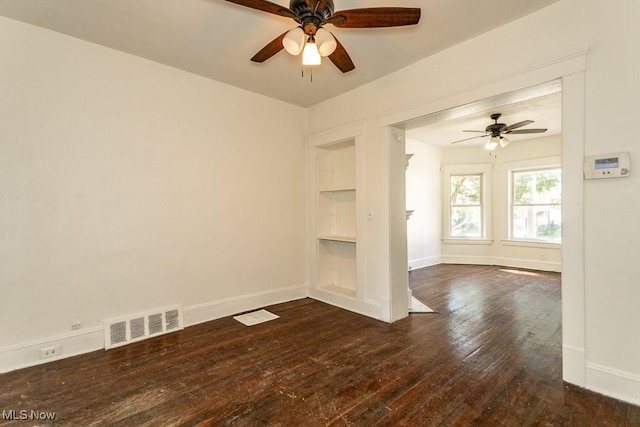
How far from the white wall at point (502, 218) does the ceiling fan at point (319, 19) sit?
Answer: 5.88m

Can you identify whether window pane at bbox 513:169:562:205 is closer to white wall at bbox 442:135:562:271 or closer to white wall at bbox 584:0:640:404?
white wall at bbox 442:135:562:271

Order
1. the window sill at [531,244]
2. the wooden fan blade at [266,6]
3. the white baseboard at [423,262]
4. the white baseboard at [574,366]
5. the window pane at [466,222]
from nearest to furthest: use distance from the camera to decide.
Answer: the wooden fan blade at [266,6] → the white baseboard at [574,366] → the window sill at [531,244] → the white baseboard at [423,262] → the window pane at [466,222]

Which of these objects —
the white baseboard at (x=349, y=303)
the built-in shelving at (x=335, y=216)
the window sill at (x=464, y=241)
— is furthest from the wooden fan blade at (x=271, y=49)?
the window sill at (x=464, y=241)

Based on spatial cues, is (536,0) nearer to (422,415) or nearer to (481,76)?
(481,76)

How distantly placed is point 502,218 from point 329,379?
621 cm

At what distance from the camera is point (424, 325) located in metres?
3.23

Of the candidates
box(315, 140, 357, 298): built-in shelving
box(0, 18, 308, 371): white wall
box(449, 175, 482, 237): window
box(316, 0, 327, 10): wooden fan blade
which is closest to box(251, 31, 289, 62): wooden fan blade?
box(316, 0, 327, 10): wooden fan blade

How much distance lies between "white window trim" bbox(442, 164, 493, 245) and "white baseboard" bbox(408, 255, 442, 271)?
0.50m

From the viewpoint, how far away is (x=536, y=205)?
6.42 meters

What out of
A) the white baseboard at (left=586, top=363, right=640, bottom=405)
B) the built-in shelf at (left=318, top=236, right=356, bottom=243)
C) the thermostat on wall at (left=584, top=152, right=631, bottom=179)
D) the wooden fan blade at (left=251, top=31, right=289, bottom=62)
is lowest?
the white baseboard at (left=586, top=363, right=640, bottom=405)

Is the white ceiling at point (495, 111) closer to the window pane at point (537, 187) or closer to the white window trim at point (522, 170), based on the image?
the white window trim at point (522, 170)

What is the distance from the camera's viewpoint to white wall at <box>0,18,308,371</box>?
2438mm

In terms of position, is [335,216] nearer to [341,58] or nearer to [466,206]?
[341,58]

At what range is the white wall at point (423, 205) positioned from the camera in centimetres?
648
